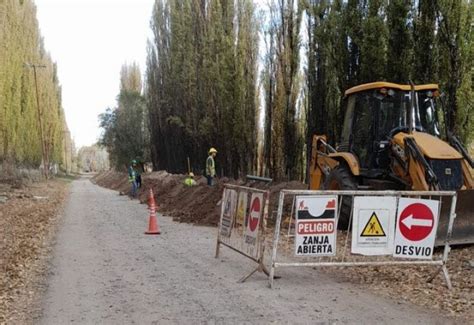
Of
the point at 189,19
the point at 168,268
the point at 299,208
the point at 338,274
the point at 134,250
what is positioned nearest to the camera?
the point at 299,208

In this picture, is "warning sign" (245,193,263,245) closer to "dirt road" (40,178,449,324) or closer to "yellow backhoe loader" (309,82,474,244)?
"dirt road" (40,178,449,324)

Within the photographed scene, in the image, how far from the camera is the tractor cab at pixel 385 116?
36.4 ft

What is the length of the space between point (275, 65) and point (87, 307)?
50.5ft

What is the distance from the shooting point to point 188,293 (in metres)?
7.17

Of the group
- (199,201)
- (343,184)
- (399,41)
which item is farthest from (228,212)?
(199,201)

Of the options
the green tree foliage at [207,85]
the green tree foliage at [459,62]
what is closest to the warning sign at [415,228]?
the green tree foliage at [459,62]

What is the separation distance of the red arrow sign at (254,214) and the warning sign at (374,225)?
1494 millimetres

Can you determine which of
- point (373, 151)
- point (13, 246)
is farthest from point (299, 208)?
point (13, 246)

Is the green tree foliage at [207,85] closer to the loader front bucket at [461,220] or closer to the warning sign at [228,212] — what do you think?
the warning sign at [228,212]

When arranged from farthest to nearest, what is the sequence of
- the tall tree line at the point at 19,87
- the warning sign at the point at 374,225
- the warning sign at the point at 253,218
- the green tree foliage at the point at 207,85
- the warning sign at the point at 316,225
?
1. the tall tree line at the point at 19,87
2. the green tree foliage at the point at 207,85
3. the warning sign at the point at 253,218
4. the warning sign at the point at 374,225
5. the warning sign at the point at 316,225

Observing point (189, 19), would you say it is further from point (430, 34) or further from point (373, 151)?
point (373, 151)

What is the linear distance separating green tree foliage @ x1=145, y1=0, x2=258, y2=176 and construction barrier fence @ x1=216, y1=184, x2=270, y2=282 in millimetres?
14082

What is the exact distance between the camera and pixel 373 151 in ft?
38.1

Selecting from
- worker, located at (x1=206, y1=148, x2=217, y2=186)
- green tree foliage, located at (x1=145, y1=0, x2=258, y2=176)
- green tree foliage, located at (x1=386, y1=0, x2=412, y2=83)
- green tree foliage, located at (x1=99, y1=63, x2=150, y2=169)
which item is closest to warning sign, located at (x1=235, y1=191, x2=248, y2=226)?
green tree foliage, located at (x1=386, y1=0, x2=412, y2=83)
